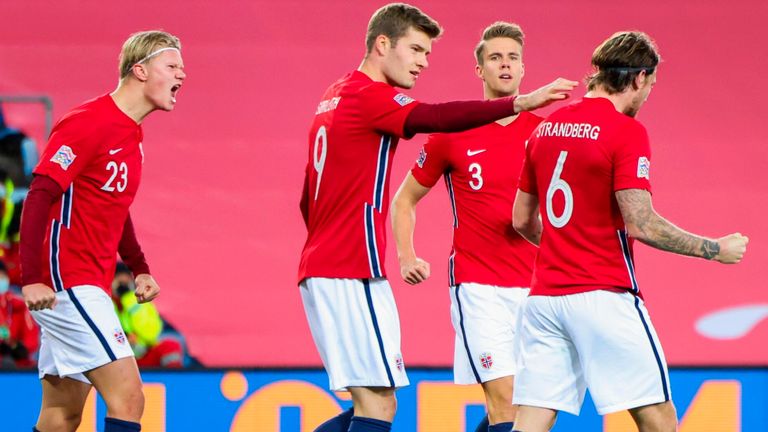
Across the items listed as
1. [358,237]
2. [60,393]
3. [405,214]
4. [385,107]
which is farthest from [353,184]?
[60,393]

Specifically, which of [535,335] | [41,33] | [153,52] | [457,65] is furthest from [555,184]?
[41,33]

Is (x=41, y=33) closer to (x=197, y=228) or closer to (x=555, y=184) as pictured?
(x=197, y=228)

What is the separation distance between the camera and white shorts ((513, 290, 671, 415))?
3.73 metres

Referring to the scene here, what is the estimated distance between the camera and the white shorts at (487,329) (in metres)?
4.77

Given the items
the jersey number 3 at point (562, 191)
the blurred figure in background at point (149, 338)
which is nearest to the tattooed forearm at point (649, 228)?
the jersey number 3 at point (562, 191)

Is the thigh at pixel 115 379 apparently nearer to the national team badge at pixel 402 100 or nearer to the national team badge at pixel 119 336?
the national team badge at pixel 119 336

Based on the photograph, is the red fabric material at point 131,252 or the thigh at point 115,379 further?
the red fabric material at point 131,252

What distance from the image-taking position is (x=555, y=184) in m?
3.84

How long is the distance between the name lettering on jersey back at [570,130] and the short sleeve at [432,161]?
3.69 ft

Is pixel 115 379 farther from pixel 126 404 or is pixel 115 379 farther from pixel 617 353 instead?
pixel 617 353

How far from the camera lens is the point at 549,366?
3.87m

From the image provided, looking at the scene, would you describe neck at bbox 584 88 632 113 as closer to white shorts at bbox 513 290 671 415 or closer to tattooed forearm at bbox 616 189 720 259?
tattooed forearm at bbox 616 189 720 259

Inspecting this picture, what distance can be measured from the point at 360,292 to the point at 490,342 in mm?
980

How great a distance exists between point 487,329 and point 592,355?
3.51ft
